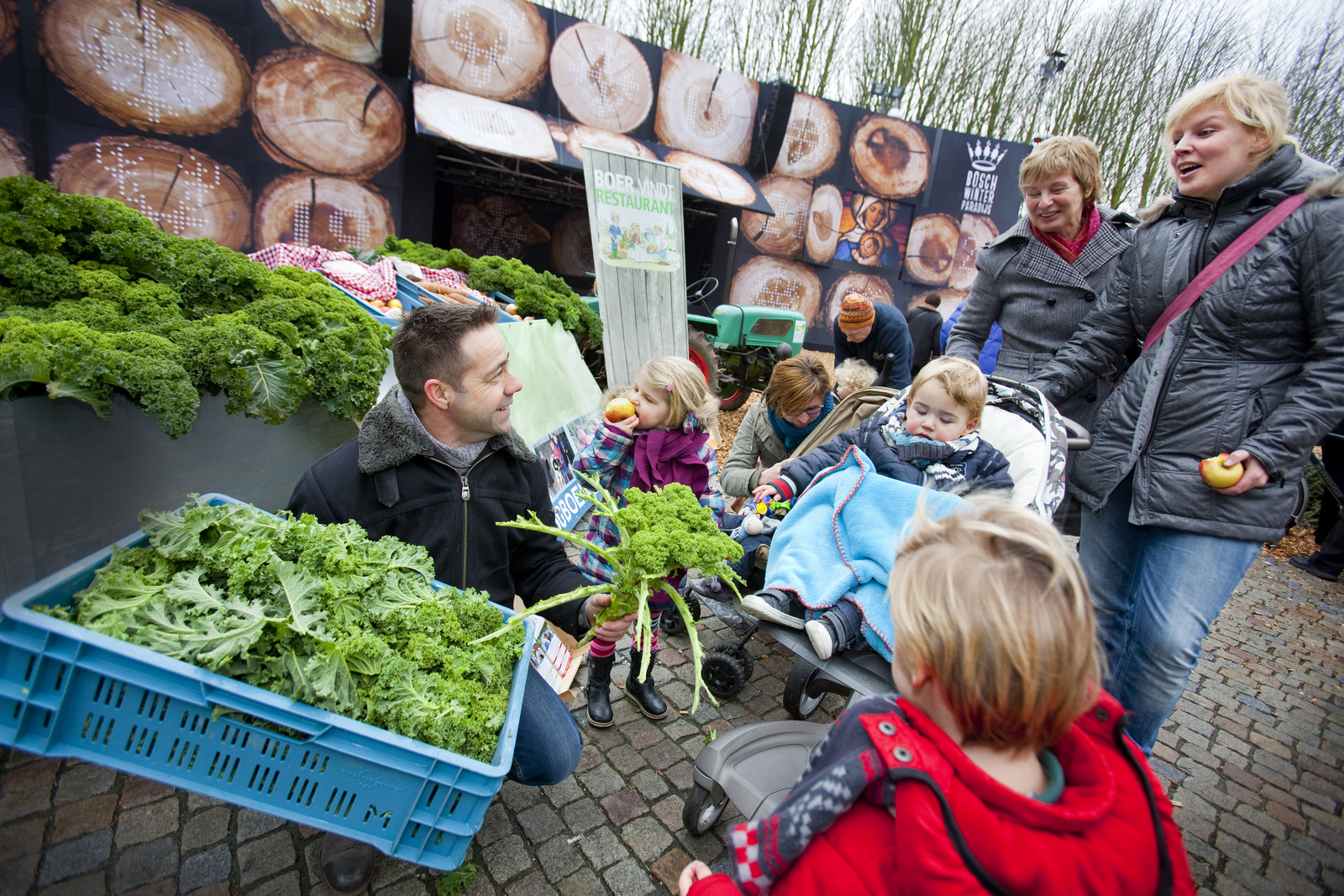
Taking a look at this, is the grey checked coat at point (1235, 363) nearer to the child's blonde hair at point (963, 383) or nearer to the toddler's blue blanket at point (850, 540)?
the child's blonde hair at point (963, 383)

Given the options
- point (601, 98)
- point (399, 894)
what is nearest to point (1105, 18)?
point (601, 98)

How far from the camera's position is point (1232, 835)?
116 inches

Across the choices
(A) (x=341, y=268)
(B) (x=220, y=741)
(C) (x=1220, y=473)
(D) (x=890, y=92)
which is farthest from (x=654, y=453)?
(D) (x=890, y=92)

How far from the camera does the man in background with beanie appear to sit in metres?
6.19

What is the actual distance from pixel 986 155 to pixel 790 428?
13.9 metres

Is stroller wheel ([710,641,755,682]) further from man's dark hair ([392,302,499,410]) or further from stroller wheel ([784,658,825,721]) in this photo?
man's dark hair ([392,302,499,410])

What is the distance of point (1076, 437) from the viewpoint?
2.74 m

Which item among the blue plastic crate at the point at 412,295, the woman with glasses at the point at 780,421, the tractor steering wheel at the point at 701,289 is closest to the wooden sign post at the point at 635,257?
the blue plastic crate at the point at 412,295

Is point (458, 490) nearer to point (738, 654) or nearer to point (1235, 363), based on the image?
point (738, 654)

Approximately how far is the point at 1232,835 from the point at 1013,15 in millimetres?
22007

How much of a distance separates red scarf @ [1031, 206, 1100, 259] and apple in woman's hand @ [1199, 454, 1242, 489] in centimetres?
125

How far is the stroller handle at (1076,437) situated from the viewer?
269 centimetres

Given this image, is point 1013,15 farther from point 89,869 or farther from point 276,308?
point 89,869

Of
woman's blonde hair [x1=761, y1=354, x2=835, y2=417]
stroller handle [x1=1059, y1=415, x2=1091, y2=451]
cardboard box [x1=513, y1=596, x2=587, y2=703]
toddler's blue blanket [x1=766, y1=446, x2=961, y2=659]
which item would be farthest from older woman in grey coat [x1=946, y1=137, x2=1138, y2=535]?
cardboard box [x1=513, y1=596, x2=587, y2=703]
